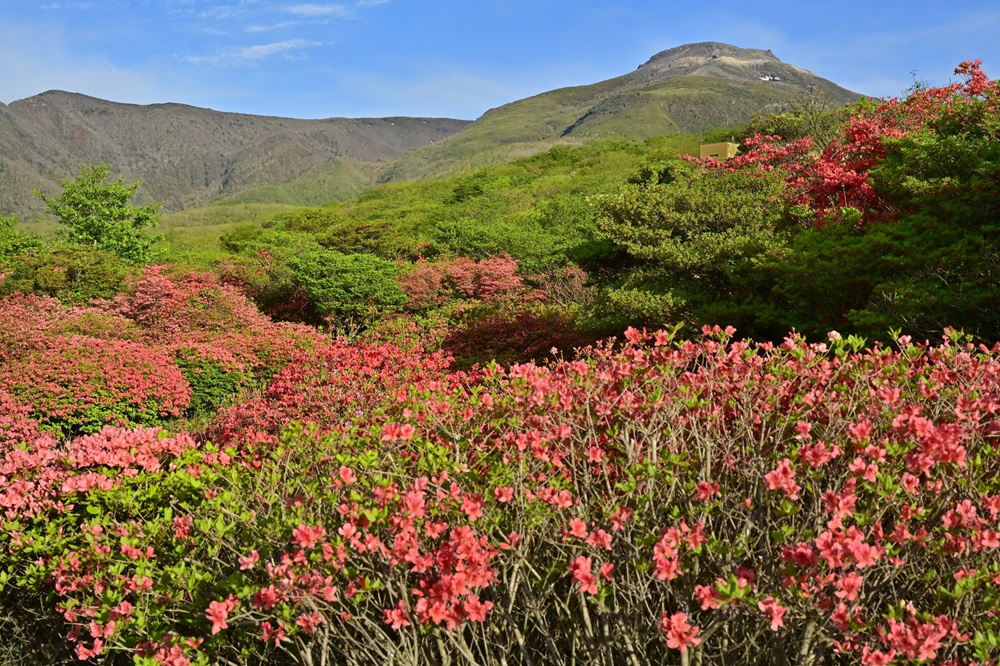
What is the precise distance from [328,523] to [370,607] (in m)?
0.43

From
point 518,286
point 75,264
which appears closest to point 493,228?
point 518,286

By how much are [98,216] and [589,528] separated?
25956 millimetres

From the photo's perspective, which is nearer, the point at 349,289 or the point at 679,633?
the point at 679,633

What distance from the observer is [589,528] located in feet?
9.35

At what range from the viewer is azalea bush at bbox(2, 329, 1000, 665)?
230 centimetres

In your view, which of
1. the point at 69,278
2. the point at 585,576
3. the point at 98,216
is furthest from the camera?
the point at 98,216

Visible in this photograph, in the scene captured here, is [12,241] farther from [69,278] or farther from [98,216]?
[69,278]

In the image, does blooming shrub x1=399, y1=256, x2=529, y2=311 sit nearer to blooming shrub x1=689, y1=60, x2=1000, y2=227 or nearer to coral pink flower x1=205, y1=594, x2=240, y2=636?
blooming shrub x1=689, y1=60, x2=1000, y2=227

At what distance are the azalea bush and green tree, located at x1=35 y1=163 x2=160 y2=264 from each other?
2220 cm

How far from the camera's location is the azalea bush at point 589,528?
2297mm

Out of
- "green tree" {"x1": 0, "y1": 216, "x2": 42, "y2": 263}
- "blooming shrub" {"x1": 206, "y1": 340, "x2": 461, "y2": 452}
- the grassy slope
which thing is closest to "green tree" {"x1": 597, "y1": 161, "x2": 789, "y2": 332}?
"blooming shrub" {"x1": 206, "y1": 340, "x2": 461, "y2": 452}

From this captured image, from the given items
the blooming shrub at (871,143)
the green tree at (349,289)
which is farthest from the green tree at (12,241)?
the blooming shrub at (871,143)

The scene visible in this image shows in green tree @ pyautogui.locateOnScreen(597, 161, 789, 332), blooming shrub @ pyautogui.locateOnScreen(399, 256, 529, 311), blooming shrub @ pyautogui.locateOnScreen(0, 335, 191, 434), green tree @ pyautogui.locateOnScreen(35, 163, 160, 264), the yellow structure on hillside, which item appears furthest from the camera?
the yellow structure on hillside

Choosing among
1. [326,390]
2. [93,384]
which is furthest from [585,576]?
[93,384]
